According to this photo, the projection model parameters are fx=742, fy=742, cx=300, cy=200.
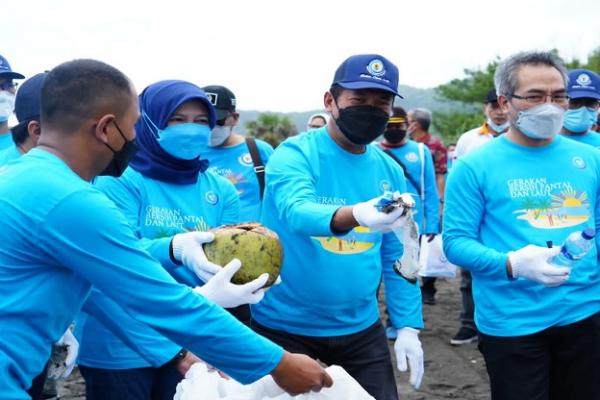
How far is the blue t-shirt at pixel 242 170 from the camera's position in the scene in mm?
5715

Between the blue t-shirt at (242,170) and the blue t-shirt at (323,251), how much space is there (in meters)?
2.06

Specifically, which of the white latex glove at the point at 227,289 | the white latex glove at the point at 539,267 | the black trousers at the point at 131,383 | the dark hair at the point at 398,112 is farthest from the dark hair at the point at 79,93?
the dark hair at the point at 398,112

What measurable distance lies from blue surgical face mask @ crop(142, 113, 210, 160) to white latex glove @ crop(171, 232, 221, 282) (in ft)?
1.89

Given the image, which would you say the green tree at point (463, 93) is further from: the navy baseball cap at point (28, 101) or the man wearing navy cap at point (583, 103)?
the navy baseball cap at point (28, 101)

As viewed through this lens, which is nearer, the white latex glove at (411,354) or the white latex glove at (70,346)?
the white latex glove at (70,346)

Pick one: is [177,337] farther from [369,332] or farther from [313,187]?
[369,332]

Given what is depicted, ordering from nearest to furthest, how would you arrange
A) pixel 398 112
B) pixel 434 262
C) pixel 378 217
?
pixel 378 217 → pixel 398 112 → pixel 434 262

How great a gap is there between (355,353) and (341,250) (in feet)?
1.71

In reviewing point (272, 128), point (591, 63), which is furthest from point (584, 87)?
point (591, 63)

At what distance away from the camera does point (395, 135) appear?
7375 mm

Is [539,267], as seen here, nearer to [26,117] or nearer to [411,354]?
[411,354]

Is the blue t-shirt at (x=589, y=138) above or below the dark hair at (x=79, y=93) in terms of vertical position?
below

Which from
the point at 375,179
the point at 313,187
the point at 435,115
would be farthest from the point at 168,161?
the point at 435,115

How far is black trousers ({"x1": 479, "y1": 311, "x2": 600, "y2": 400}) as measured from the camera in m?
→ 3.48
